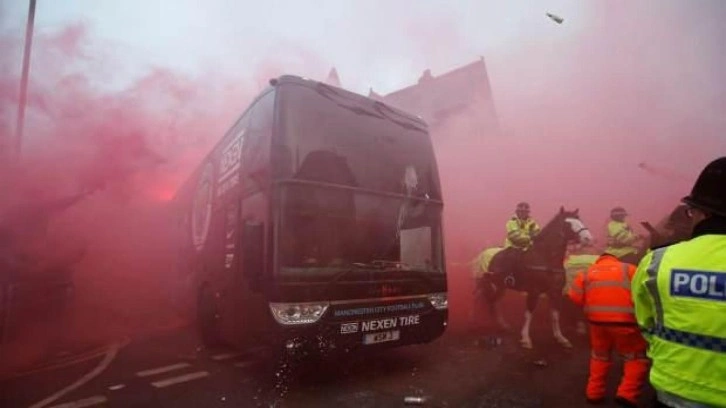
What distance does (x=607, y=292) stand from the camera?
3998 mm

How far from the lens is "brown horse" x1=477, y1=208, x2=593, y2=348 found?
666cm

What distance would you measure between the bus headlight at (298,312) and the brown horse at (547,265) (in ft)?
11.7

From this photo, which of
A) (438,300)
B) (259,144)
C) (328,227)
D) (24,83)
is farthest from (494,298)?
(24,83)

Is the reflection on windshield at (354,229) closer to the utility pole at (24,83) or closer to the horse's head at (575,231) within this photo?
the horse's head at (575,231)

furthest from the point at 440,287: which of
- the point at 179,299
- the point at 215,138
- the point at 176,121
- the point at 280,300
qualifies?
the point at 215,138

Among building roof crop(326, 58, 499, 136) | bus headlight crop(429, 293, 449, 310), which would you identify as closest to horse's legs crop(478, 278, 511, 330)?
bus headlight crop(429, 293, 449, 310)

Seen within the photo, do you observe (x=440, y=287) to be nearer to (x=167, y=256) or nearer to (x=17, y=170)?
(x=17, y=170)

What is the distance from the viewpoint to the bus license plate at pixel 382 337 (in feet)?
15.8

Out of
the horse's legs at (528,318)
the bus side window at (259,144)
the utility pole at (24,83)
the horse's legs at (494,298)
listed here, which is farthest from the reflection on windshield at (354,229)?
the utility pole at (24,83)

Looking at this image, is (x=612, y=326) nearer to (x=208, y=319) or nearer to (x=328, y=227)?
(x=328, y=227)

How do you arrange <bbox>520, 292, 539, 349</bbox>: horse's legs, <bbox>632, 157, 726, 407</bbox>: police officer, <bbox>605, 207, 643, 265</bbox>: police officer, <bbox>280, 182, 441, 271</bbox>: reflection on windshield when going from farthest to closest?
<bbox>605, 207, 643, 265</bbox>: police officer < <bbox>520, 292, 539, 349</bbox>: horse's legs < <bbox>280, 182, 441, 271</bbox>: reflection on windshield < <bbox>632, 157, 726, 407</bbox>: police officer

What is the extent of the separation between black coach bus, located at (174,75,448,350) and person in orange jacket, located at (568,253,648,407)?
179 centimetres

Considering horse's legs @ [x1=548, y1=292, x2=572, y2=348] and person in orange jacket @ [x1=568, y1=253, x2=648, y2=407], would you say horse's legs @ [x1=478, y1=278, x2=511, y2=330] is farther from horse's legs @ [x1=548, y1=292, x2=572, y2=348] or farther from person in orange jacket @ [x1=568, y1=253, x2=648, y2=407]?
person in orange jacket @ [x1=568, y1=253, x2=648, y2=407]

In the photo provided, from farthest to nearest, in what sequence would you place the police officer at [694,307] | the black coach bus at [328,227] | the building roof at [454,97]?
the building roof at [454,97]
the black coach bus at [328,227]
the police officer at [694,307]
